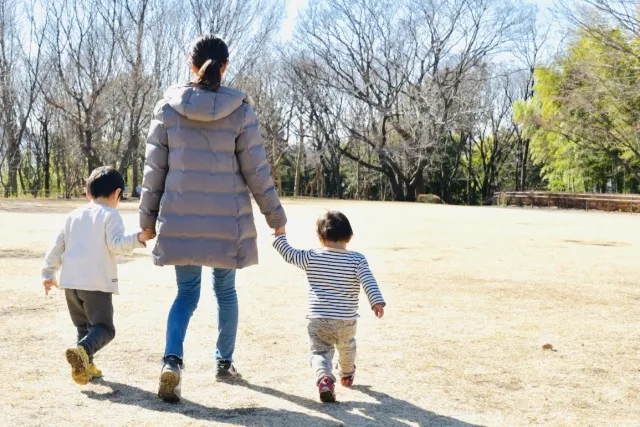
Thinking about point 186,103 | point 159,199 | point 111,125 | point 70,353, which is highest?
point 111,125

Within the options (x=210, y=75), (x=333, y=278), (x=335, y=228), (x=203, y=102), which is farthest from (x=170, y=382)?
(x=210, y=75)

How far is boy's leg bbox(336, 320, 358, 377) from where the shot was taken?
3.71 meters

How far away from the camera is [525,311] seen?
6.24 meters

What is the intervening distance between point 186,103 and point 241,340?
5.99ft

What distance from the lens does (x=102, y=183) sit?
3.89 meters

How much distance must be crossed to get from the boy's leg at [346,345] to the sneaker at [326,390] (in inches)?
10.1

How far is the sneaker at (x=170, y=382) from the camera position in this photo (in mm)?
3404

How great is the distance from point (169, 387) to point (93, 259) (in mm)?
770

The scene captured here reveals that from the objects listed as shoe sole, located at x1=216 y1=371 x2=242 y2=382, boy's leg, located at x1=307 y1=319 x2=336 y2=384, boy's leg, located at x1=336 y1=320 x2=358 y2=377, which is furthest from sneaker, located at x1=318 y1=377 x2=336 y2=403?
shoe sole, located at x1=216 y1=371 x2=242 y2=382

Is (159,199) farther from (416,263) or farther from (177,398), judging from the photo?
(416,263)

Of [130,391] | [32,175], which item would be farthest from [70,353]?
[32,175]

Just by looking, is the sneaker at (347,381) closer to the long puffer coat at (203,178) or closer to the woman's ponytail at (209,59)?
the long puffer coat at (203,178)

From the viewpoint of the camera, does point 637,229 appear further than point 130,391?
Yes

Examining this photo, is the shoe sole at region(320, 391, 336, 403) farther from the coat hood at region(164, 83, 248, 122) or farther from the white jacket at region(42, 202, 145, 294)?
the coat hood at region(164, 83, 248, 122)
